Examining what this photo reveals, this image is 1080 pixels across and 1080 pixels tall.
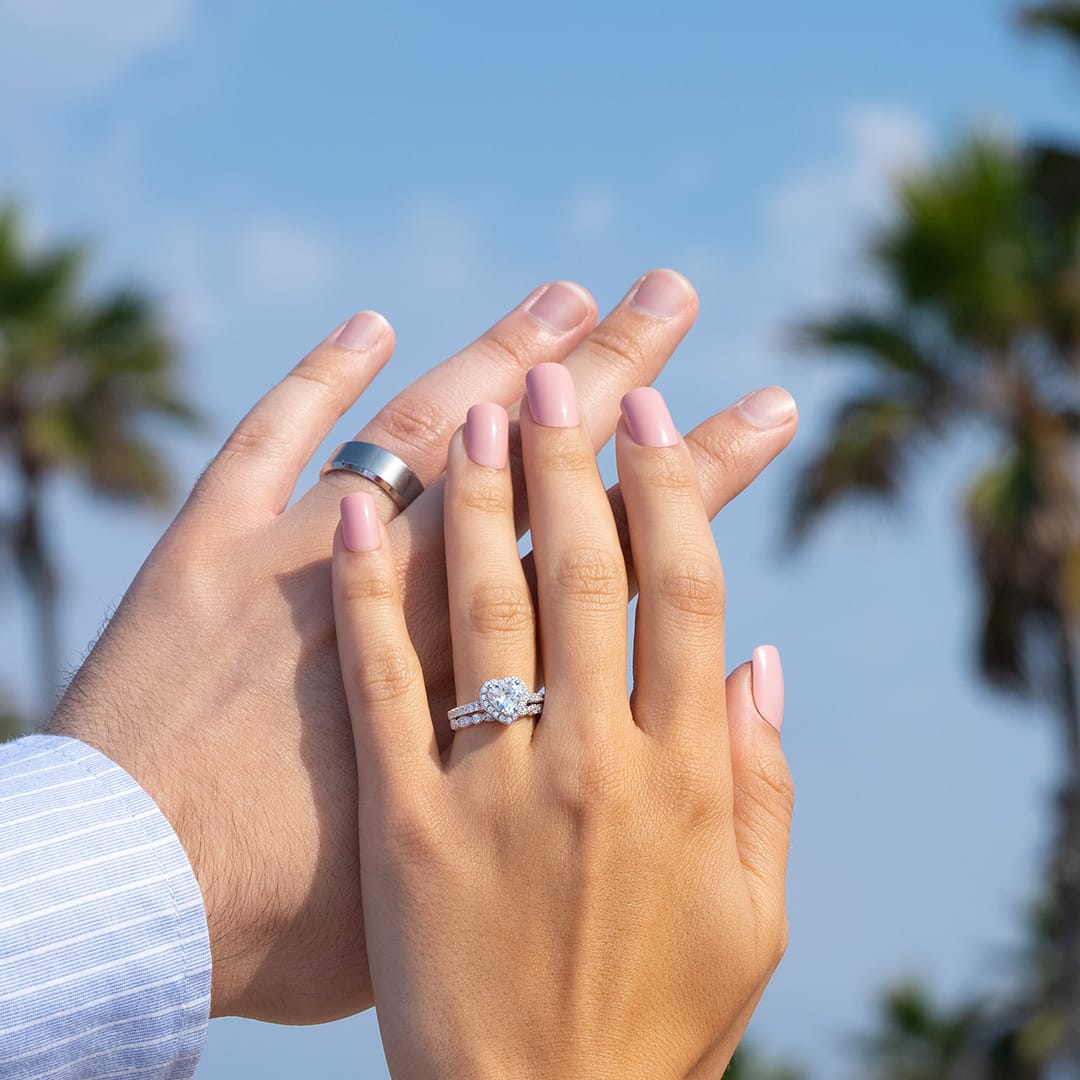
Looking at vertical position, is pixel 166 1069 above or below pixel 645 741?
below

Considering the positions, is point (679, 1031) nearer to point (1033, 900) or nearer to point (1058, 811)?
point (1058, 811)

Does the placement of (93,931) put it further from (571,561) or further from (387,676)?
(571,561)

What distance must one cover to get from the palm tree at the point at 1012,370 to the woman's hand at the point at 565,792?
9.80 meters

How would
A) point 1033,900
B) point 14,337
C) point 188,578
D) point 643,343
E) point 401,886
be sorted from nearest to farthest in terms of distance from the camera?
point 401,886
point 188,578
point 643,343
point 14,337
point 1033,900

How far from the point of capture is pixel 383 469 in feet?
7.17

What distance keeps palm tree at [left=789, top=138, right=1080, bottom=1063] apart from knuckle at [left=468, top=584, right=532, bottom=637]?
9921 millimetres

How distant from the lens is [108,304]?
605 inches

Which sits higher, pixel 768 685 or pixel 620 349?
pixel 620 349

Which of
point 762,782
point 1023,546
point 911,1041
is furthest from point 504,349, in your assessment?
point 911,1041

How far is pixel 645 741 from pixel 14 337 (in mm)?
14803

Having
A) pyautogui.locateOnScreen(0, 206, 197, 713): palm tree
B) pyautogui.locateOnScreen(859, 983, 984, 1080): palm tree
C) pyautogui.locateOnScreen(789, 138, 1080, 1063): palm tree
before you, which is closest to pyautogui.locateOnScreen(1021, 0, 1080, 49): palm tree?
pyautogui.locateOnScreen(789, 138, 1080, 1063): palm tree

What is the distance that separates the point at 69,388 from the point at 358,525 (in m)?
14.4

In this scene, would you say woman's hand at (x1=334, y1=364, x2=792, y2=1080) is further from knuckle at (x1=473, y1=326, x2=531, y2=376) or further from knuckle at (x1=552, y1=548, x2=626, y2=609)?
knuckle at (x1=473, y1=326, x2=531, y2=376)

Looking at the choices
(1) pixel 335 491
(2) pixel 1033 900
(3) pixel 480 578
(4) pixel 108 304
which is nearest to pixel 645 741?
(3) pixel 480 578
